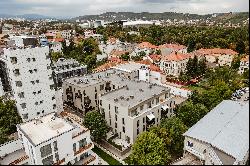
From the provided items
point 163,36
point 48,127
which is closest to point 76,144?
point 48,127

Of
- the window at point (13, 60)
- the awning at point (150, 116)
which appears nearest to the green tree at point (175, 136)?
the awning at point (150, 116)

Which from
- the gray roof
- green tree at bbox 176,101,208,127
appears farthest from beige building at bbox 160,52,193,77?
the gray roof

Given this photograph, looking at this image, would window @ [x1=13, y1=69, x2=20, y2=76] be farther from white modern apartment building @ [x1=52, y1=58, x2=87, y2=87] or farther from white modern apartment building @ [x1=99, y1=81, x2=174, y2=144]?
white modern apartment building @ [x1=52, y1=58, x2=87, y2=87]

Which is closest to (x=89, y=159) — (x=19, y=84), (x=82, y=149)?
(x=82, y=149)

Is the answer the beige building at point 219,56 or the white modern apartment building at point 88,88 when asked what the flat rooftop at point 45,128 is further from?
the beige building at point 219,56

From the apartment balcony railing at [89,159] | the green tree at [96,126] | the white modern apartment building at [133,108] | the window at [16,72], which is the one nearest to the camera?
the apartment balcony railing at [89,159]

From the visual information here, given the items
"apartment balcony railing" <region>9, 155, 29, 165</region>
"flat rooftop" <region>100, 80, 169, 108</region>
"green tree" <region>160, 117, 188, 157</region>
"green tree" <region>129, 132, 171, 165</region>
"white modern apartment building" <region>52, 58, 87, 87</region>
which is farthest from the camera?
"white modern apartment building" <region>52, 58, 87, 87</region>

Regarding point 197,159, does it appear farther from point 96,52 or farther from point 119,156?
point 96,52
